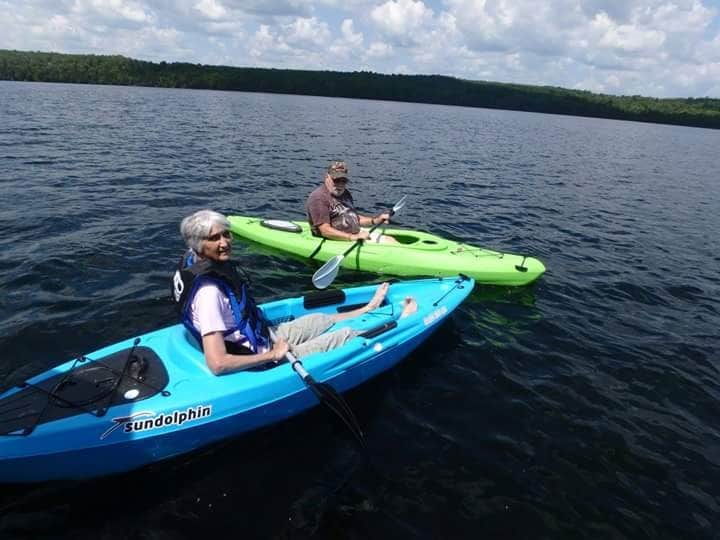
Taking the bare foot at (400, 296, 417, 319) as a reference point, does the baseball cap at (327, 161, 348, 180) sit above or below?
above

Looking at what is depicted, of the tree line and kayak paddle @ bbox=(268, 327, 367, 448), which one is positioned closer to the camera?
kayak paddle @ bbox=(268, 327, 367, 448)

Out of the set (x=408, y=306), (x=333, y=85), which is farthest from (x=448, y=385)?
(x=333, y=85)

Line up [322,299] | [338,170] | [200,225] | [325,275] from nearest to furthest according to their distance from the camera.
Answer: [200,225]
[322,299]
[325,275]
[338,170]

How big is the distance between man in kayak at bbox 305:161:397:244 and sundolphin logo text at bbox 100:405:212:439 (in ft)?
16.1

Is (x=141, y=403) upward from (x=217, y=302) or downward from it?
downward

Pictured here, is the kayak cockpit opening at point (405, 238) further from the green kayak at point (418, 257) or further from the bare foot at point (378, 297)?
the bare foot at point (378, 297)

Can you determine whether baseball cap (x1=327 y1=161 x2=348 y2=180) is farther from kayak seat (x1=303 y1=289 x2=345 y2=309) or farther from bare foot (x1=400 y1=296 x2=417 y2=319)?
bare foot (x1=400 y1=296 x2=417 y2=319)

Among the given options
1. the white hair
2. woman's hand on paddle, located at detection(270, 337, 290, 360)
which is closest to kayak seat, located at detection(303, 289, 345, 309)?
woman's hand on paddle, located at detection(270, 337, 290, 360)

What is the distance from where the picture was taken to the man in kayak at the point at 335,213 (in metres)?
8.36

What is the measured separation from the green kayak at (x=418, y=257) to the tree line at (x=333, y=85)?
8857 centimetres

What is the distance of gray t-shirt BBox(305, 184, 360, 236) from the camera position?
846cm

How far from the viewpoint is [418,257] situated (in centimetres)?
829

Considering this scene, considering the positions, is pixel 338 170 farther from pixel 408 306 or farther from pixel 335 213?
pixel 408 306

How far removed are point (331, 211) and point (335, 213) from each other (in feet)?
0.30
